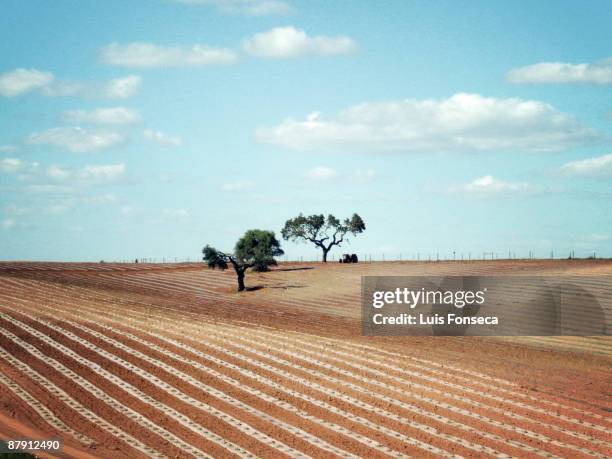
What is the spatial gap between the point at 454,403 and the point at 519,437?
4.80 meters

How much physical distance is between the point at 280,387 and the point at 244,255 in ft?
174

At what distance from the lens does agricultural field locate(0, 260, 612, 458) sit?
1056 inches

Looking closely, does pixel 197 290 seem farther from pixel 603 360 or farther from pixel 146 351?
pixel 603 360

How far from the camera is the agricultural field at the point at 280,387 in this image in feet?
88.0

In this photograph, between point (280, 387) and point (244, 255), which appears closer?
point (280, 387)

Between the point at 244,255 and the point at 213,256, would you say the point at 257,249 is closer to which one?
the point at 244,255

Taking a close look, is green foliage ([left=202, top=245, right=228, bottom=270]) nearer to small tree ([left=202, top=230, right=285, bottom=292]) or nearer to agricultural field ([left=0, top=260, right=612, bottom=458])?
small tree ([left=202, top=230, right=285, bottom=292])

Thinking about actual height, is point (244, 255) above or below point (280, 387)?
above

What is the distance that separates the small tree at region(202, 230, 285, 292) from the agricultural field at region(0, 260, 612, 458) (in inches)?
973

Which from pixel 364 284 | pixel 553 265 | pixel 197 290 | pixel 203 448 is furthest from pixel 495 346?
pixel 553 265

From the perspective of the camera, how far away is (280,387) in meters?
34.2

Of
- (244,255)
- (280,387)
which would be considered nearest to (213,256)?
(244,255)

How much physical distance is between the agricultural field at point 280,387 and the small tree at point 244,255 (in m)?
24.7

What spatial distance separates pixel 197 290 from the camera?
84.5m
